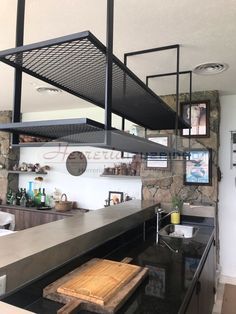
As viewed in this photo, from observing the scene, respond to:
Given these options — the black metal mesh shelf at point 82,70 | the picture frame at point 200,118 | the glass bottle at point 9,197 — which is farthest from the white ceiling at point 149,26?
the glass bottle at point 9,197

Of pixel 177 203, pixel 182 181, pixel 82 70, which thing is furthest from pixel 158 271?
pixel 182 181

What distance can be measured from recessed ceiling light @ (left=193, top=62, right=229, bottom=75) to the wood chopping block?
1827mm

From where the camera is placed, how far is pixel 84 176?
170 inches

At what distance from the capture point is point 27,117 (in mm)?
4875

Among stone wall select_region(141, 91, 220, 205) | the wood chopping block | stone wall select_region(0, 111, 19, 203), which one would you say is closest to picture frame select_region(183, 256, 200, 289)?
the wood chopping block

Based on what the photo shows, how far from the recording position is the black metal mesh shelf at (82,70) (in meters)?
0.97

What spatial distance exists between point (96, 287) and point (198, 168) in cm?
225

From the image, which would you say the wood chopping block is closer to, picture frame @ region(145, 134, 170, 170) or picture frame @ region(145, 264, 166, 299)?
picture frame @ region(145, 264, 166, 299)

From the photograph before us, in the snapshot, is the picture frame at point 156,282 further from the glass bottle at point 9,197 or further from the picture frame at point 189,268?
the glass bottle at point 9,197

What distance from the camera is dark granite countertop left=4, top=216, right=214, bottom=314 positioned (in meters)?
1.19

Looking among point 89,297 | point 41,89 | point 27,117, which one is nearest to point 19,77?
point 89,297

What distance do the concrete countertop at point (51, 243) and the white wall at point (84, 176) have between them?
182 centimetres

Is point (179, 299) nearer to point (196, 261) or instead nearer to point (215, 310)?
point (196, 261)

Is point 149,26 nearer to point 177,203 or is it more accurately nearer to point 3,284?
point 3,284
